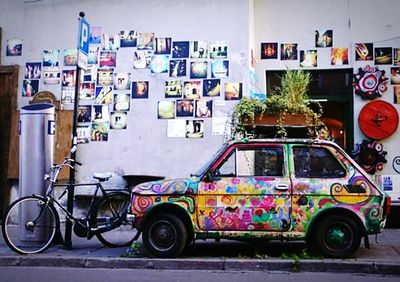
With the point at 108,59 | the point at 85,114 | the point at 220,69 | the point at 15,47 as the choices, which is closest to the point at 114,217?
the point at 85,114

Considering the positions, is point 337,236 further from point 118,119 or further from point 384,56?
point 118,119

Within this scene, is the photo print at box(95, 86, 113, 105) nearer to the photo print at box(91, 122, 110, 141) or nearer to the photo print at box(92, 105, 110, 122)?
the photo print at box(92, 105, 110, 122)

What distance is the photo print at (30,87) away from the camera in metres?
12.0

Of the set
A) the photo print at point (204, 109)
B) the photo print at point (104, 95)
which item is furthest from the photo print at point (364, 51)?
the photo print at point (104, 95)

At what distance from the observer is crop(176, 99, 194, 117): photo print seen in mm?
11359

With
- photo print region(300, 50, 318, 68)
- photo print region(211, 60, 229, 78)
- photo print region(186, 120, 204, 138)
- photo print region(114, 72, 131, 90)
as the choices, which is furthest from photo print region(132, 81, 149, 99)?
photo print region(300, 50, 318, 68)

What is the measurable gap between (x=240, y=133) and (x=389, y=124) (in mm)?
4109

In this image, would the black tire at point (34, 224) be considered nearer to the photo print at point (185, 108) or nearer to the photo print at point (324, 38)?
the photo print at point (185, 108)

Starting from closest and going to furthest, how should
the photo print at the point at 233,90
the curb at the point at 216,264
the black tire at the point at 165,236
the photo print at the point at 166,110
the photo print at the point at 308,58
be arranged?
the curb at the point at 216,264, the black tire at the point at 165,236, the photo print at the point at 233,90, the photo print at the point at 166,110, the photo print at the point at 308,58

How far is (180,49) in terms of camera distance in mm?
11609

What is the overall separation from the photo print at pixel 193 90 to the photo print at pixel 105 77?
168 cm

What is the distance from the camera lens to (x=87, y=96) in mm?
11750

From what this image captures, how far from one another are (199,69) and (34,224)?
4.89 m

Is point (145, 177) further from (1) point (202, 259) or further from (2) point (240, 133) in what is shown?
(1) point (202, 259)
